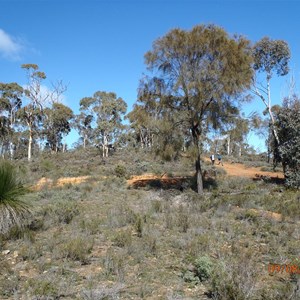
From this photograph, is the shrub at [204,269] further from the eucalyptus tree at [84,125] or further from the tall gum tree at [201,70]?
the eucalyptus tree at [84,125]

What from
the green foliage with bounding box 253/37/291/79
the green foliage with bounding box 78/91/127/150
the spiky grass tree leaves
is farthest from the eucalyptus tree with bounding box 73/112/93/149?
the spiky grass tree leaves

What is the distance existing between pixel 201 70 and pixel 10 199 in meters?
11.8

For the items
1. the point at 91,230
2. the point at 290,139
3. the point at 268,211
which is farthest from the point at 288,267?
the point at 290,139

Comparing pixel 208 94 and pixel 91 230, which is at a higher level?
pixel 208 94

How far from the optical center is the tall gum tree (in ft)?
57.3

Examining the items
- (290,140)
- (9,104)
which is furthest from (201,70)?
(9,104)

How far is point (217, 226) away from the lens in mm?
10484

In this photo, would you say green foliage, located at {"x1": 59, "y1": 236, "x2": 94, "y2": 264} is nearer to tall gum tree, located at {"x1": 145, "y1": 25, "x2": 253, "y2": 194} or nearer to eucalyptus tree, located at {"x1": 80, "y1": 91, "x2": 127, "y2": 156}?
tall gum tree, located at {"x1": 145, "y1": 25, "x2": 253, "y2": 194}

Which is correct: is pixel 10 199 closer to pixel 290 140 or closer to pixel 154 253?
pixel 154 253

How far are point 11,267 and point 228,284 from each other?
14.3ft

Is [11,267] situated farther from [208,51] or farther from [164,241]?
[208,51]
